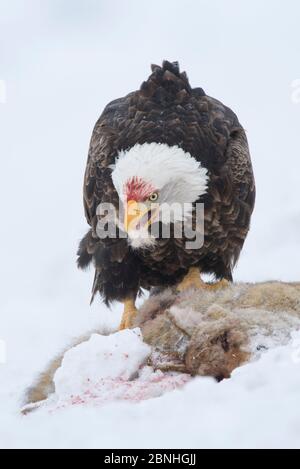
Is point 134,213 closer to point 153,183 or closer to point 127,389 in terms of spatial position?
point 153,183

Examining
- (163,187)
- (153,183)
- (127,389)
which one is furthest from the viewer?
(163,187)

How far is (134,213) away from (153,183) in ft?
0.84

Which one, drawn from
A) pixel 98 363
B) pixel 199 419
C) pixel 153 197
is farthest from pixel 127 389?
pixel 153 197

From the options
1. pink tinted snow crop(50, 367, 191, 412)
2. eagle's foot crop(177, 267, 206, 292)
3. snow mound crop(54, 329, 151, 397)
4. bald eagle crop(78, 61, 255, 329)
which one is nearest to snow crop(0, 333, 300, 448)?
pink tinted snow crop(50, 367, 191, 412)

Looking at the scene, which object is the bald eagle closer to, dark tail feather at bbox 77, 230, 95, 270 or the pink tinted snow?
dark tail feather at bbox 77, 230, 95, 270

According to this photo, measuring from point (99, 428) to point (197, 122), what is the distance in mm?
3395

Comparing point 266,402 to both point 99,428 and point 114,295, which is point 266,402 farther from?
point 114,295

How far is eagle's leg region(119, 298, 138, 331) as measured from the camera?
7480 millimetres

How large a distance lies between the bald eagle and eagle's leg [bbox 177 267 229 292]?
1 centimetres

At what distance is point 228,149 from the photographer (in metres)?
7.50

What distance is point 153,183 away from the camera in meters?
6.53

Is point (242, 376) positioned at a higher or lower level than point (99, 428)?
Answer: higher
